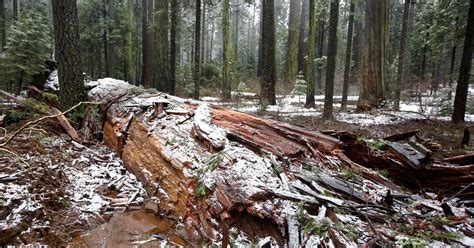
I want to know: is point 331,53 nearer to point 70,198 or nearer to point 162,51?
point 162,51

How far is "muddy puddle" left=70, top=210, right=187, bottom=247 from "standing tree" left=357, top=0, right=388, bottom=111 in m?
10.5

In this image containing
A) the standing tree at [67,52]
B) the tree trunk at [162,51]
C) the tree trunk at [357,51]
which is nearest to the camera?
the standing tree at [67,52]

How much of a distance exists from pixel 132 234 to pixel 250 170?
55.3 inches

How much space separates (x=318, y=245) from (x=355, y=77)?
31331 mm

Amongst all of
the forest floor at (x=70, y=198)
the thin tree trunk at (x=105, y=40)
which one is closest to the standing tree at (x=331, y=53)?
the forest floor at (x=70, y=198)

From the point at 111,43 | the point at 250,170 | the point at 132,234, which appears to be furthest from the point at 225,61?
the point at 132,234

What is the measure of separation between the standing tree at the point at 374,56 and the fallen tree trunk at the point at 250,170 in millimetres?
8391

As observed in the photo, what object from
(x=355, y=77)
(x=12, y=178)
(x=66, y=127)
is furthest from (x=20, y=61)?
(x=355, y=77)

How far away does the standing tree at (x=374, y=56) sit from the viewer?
11977 millimetres

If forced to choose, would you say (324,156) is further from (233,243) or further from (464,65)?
(464,65)

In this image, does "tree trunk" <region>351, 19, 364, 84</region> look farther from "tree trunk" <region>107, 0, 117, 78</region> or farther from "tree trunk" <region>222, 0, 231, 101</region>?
"tree trunk" <region>107, 0, 117, 78</region>

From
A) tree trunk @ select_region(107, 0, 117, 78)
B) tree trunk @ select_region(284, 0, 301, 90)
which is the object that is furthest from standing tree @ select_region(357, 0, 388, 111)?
tree trunk @ select_region(107, 0, 117, 78)

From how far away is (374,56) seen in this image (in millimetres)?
12016

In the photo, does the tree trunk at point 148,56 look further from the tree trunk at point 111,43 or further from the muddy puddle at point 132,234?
the muddy puddle at point 132,234
